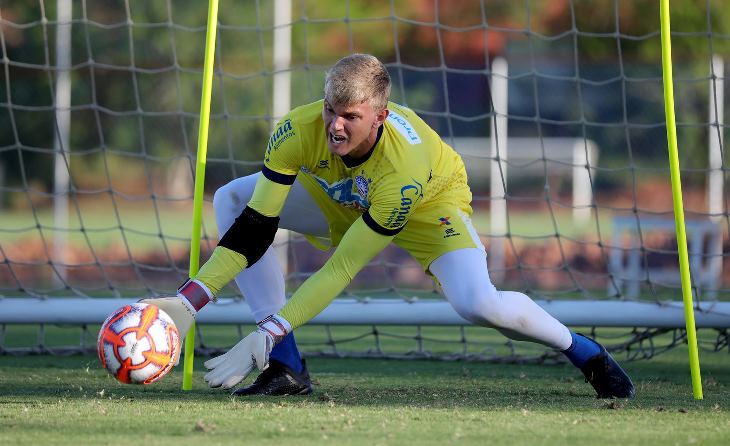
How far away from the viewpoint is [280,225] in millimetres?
4469

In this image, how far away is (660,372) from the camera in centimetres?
543

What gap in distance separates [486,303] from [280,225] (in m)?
0.95

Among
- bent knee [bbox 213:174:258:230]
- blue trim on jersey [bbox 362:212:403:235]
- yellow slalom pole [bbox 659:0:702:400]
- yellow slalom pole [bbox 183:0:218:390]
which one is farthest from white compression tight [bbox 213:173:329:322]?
yellow slalom pole [bbox 659:0:702:400]

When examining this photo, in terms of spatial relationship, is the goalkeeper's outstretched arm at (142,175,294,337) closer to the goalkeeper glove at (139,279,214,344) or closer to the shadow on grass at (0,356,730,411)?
the goalkeeper glove at (139,279,214,344)

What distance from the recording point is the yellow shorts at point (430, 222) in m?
4.21

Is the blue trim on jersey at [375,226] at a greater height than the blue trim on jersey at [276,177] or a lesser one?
lesser

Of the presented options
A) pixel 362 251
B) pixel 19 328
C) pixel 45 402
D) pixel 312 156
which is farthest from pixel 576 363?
pixel 19 328

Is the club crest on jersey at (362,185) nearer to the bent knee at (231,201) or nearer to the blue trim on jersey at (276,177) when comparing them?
the blue trim on jersey at (276,177)

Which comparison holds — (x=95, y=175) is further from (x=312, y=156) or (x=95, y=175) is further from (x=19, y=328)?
(x=312, y=156)

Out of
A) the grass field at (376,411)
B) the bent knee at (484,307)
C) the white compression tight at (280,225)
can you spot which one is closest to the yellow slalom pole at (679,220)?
the grass field at (376,411)

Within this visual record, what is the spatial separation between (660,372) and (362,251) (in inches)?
88.5

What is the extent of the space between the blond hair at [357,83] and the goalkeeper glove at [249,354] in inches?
31.7

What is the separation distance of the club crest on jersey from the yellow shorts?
10.0 inches

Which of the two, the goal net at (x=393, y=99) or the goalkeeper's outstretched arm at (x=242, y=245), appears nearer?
the goalkeeper's outstretched arm at (x=242, y=245)
